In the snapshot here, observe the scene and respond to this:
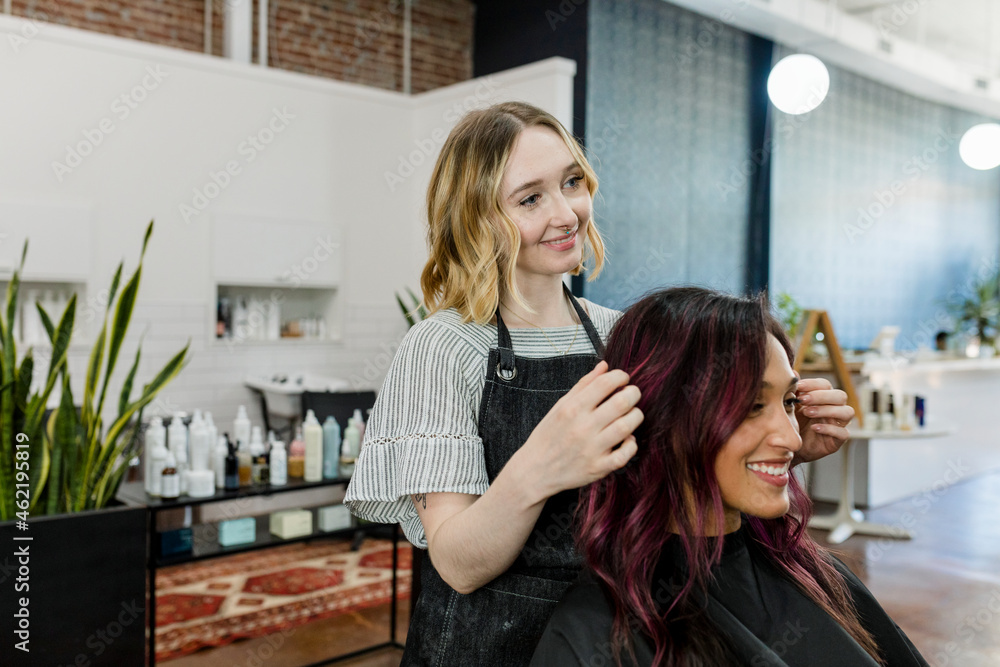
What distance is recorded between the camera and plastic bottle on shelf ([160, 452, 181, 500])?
2.68 m

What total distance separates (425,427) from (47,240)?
4.12m

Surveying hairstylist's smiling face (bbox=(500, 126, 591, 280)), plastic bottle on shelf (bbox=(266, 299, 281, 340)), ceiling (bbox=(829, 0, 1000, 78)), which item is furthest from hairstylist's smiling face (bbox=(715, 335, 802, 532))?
ceiling (bbox=(829, 0, 1000, 78))

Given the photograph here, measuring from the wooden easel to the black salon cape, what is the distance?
3.60 m

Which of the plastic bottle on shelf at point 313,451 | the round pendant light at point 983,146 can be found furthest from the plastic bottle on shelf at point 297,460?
the round pendant light at point 983,146

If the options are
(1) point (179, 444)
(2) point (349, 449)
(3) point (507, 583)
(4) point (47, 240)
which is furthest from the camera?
(4) point (47, 240)

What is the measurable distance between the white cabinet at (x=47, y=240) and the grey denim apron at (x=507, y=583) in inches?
156

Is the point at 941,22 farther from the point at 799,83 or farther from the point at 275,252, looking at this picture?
the point at 275,252

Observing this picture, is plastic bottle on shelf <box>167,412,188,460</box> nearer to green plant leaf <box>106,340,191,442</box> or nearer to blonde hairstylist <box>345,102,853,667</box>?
green plant leaf <box>106,340,191,442</box>

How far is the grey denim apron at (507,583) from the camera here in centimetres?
125

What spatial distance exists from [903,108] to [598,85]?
4383mm

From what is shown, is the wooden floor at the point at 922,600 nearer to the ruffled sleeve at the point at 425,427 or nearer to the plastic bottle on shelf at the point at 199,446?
the plastic bottle on shelf at the point at 199,446

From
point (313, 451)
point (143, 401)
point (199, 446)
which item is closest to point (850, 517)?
point (313, 451)

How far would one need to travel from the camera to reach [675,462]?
1.15 m

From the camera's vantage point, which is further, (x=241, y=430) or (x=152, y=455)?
(x=241, y=430)
